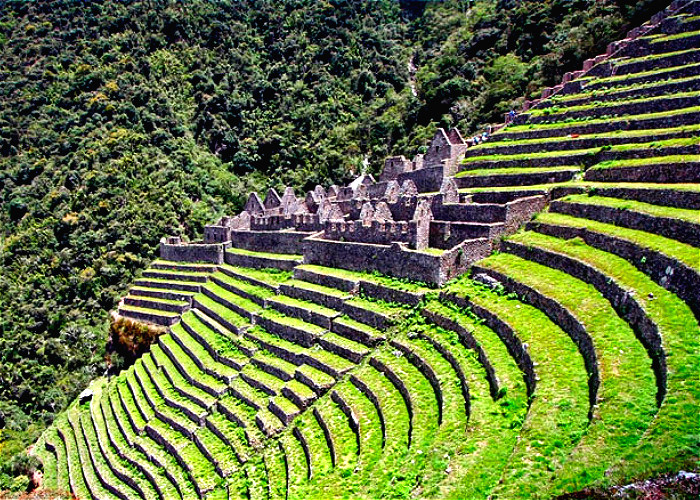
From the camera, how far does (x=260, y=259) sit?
25.5 m

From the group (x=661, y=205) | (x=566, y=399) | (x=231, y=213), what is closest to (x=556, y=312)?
(x=566, y=399)

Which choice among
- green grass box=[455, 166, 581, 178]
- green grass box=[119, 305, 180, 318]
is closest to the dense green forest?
green grass box=[119, 305, 180, 318]

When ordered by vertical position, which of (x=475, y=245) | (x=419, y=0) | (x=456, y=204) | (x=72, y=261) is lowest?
(x=72, y=261)

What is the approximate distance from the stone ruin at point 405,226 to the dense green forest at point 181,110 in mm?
14884

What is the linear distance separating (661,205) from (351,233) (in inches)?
407

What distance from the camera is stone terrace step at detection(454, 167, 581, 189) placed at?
61.0ft

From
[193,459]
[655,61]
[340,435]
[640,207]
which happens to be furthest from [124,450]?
[655,61]

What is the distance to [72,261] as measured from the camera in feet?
131

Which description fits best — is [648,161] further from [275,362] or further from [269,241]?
[269,241]

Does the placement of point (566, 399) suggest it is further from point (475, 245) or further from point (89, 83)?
point (89, 83)

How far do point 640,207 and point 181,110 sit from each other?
55.8 metres

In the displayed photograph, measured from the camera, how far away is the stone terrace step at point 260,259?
23594 mm

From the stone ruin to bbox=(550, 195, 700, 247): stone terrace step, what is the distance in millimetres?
1554

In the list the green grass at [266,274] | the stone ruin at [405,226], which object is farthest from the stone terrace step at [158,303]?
the stone ruin at [405,226]
